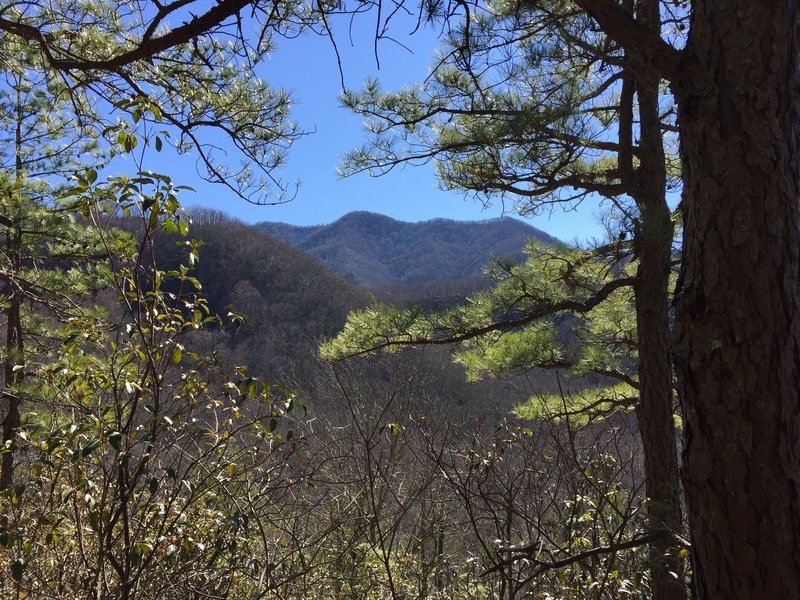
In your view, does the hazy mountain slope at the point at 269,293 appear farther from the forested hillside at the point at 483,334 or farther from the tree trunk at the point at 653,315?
the tree trunk at the point at 653,315

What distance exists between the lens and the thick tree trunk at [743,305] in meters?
1.11

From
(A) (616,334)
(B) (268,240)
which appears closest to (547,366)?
(A) (616,334)

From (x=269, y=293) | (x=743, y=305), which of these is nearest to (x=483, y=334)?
(x=743, y=305)

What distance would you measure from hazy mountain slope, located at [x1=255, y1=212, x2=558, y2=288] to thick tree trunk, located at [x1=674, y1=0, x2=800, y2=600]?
64.5 metres

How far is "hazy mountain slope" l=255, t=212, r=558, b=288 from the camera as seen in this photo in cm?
7525

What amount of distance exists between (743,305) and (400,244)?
303ft

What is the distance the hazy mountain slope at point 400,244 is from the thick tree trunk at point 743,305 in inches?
2540

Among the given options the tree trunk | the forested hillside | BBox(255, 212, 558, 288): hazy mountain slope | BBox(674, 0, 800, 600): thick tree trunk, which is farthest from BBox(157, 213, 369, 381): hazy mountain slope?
BBox(255, 212, 558, 288): hazy mountain slope

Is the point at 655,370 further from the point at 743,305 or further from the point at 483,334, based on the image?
the point at 743,305

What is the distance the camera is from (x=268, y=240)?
41.5m

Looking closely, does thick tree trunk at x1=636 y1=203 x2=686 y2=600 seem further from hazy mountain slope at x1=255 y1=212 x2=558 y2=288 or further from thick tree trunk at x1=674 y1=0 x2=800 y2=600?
hazy mountain slope at x1=255 y1=212 x2=558 y2=288

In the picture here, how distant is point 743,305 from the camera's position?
3.76 ft

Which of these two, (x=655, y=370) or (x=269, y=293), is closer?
(x=655, y=370)

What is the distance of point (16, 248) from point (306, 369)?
16071 mm
